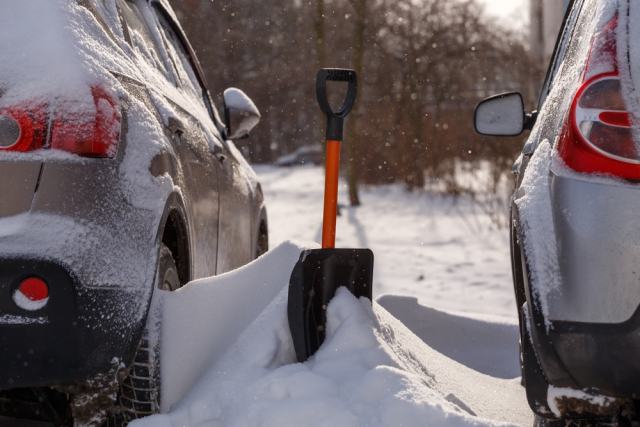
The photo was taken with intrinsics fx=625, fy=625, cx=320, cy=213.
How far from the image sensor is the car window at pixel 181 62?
344cm

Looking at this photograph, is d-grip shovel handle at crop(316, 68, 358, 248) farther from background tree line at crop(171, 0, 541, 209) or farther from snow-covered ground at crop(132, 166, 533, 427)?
background tree line at crop(171, 0, 541, 209)

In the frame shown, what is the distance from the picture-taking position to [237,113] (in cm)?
365

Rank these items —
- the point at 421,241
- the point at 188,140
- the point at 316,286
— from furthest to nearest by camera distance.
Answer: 1. the point at 421,241
2. the point at 188,140
3. the point at 316,286

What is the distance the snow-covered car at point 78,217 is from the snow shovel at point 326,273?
461mm

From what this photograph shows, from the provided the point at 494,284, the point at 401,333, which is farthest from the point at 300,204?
the point at 401,333

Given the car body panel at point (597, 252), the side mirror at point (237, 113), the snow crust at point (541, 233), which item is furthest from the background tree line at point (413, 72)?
the car body panel at point (597, 252)

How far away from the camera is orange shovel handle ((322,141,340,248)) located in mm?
2266

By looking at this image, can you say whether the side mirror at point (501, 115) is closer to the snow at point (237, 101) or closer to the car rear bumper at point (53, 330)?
the snow at point (237, 101)

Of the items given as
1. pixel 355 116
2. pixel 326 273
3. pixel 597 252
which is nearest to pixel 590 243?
pixel 597 252

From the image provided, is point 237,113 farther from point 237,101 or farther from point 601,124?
point 601,124

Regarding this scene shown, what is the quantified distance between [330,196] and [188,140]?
708 mm

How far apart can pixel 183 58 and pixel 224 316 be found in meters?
2.17

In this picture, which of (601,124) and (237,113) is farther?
(237,113)

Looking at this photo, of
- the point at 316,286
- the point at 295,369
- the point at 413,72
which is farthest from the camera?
the point at 413,72
